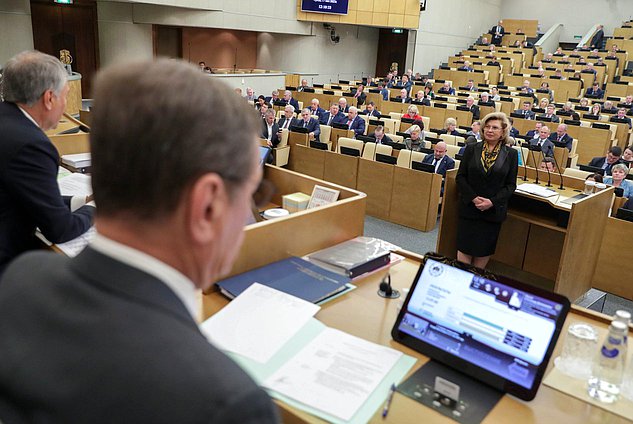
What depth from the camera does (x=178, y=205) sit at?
666mm

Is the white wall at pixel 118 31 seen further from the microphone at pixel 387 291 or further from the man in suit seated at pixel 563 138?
the microphone at pixel 387 291

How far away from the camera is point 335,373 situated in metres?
1.52

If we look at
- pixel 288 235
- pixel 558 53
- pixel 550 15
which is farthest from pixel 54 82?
pixel 550 15

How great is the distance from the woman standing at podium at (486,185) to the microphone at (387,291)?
2.25 meters

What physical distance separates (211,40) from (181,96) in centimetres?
1874

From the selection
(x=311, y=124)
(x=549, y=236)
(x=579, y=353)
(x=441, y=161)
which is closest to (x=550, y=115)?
(x=311, y=124)

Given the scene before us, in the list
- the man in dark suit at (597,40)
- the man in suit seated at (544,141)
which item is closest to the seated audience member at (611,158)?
the man in suit seated at (544,141)

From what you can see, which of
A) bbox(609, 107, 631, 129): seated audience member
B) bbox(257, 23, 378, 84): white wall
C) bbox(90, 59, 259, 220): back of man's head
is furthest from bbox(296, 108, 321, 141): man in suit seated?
bbox(257, 23, 378, 84): white wall

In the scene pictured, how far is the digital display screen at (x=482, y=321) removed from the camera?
4.96 ft

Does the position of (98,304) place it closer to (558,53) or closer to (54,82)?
(54,82)

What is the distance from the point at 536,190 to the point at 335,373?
3652mm

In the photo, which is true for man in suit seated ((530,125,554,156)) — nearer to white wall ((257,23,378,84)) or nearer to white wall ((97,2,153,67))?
white wall ((97,2,153,67))

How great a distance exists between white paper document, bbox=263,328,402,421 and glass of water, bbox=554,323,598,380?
0.52 metres

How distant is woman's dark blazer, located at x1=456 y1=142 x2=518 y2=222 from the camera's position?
4.09 metres
